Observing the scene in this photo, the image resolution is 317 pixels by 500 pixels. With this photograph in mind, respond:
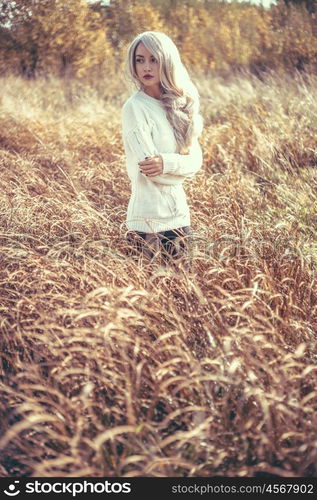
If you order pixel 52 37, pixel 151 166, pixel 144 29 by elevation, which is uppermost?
pixel 151 166

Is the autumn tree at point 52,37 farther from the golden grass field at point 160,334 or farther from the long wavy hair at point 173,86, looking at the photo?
the long wavy hair at point 173,86

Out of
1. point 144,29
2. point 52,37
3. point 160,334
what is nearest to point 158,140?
point 160,334

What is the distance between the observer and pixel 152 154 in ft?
9.25

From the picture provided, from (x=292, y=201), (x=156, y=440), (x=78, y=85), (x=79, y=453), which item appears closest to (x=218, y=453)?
(x=156, y=440)

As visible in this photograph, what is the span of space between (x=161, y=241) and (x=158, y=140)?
46 centimetres

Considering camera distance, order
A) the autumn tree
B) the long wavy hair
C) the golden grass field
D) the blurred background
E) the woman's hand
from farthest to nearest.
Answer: the blurred background, the autumn tree, the long wavy hair, the woman's hand, the golden grass field

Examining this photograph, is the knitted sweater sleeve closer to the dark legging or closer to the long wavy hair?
the long wavy hair

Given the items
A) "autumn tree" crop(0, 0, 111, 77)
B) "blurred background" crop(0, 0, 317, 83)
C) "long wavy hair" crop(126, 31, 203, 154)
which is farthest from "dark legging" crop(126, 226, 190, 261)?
"autumn tree" crop(0, 0, 111, 77)

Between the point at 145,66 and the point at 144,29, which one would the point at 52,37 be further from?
the point at 145,66

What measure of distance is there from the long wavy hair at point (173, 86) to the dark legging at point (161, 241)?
0.38 m

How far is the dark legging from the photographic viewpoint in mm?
2982

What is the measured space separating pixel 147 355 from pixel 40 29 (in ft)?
33.3

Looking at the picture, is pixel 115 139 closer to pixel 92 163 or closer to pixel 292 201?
pixel 92 163

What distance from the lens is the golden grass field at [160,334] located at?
198cm
